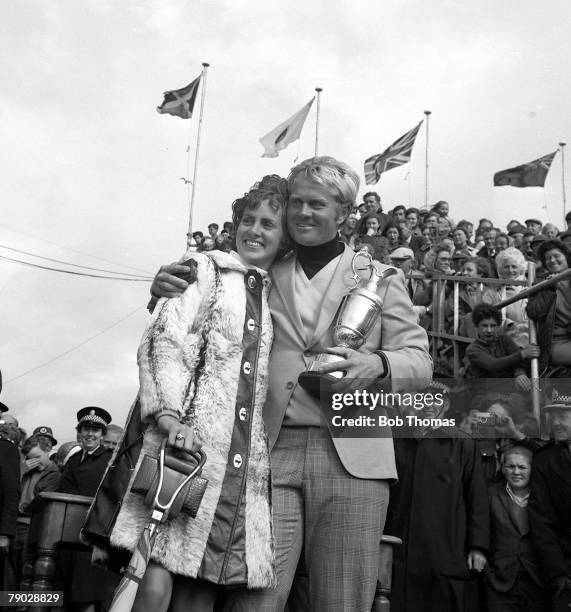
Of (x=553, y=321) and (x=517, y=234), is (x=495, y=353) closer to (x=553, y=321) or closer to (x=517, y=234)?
(x=553, y=321)

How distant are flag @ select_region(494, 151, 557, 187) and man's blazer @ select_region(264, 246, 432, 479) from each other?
482 inches

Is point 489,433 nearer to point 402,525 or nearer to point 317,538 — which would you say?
point 402,525

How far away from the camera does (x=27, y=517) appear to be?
707cm

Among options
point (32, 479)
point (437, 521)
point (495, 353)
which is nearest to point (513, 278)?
point (495, 353)

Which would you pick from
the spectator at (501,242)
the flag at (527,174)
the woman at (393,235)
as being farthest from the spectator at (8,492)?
the flag at (527,174)

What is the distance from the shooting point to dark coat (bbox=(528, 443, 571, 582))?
4.74m

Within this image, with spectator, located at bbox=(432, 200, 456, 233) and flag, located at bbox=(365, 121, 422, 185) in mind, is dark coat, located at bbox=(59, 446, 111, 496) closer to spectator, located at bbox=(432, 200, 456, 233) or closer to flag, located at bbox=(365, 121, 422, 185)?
spectator, located at bbox=(432, 200, 456, 233)

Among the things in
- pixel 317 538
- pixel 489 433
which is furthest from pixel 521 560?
pixel 317 538

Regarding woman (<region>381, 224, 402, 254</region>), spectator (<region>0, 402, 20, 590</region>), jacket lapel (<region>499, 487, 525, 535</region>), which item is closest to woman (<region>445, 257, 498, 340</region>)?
woman (<region>381, 224, 402, 254</region>)

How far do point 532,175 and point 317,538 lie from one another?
1297cm

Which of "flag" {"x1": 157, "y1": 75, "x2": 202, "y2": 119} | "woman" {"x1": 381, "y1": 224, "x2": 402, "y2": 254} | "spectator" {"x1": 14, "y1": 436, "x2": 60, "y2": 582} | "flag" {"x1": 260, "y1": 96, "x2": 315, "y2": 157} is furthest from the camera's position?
"flag" {"x1": 157, "y1": 75, "x2": 202, "y2": 119}

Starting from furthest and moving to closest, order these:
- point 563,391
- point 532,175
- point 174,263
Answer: point 532,175, point 563,391, point 174,263

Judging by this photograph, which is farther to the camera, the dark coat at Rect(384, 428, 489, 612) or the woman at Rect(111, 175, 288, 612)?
the dark coat at Rect(384, 428, 489, 612)

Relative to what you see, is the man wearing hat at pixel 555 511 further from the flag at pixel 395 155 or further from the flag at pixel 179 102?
the flag at pixel 179 102
